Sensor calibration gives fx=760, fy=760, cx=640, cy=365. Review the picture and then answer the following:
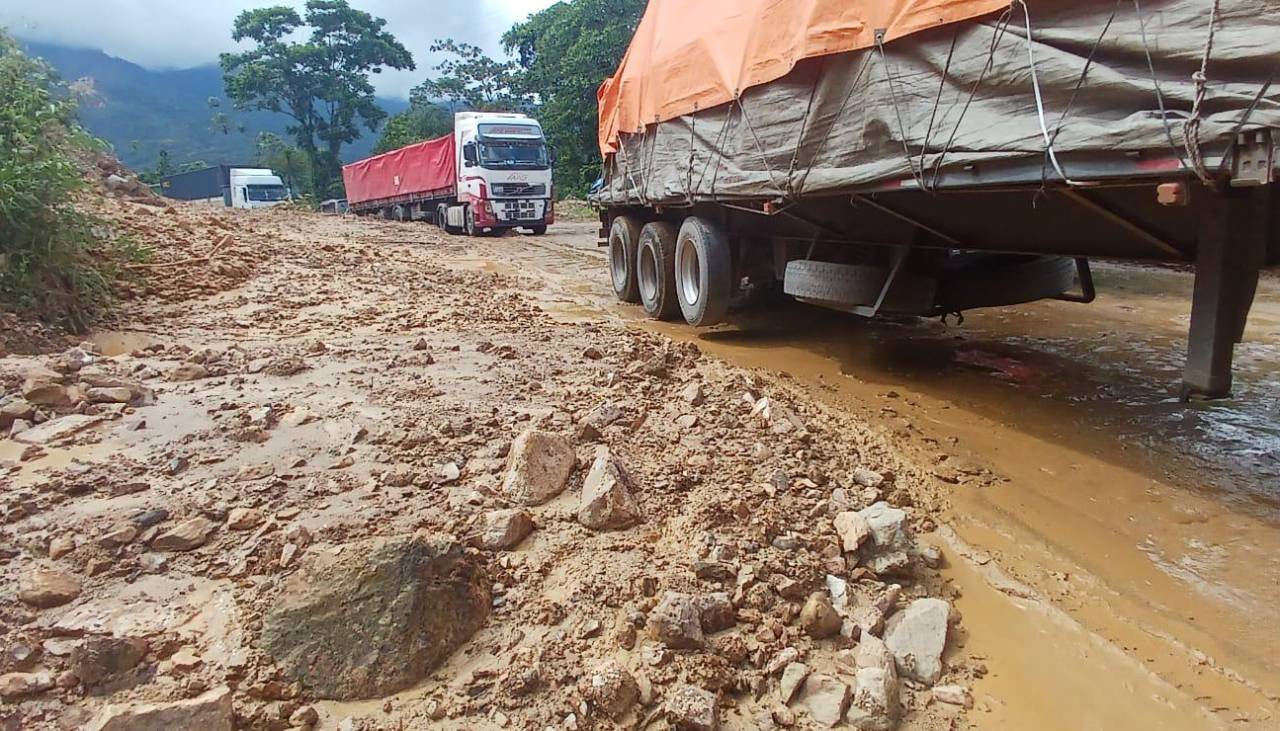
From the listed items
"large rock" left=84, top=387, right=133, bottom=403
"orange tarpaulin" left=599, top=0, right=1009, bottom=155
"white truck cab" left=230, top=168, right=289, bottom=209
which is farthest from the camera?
"white truck cab" left=230, top=168, right=289, bottom=209

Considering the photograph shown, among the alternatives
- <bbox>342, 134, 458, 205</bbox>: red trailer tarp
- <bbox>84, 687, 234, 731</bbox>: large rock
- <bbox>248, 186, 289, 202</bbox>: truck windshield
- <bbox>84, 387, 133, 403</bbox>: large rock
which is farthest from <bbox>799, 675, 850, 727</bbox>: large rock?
<bbox>248, 186, 289, 202</bbox>: truck windshield

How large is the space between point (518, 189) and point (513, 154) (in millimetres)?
945

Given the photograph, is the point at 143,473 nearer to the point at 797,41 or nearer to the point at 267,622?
the point at 267,622

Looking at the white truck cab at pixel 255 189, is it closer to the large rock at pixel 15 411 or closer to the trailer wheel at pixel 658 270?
the trailer wheel at pixel 658 270

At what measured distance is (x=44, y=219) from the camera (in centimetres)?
637

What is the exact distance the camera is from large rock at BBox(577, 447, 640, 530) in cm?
293

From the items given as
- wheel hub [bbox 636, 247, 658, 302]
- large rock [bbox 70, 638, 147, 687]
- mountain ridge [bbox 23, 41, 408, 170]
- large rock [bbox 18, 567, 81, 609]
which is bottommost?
large rock [bbox 70, 638, 147, 687]

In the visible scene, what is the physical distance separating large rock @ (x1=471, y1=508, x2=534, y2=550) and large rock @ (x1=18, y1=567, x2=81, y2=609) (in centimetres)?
129

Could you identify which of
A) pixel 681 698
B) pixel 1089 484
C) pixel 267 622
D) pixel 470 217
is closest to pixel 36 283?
pixel 267 622

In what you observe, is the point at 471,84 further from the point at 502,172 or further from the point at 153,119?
the point at 153,119

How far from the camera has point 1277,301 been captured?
791 centimetres

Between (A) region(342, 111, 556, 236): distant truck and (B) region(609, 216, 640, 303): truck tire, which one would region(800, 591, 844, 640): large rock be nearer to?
(B) region(609, 216, 640, 303): truck tire

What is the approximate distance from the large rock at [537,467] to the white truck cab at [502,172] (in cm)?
1698

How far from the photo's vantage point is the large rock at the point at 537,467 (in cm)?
310
